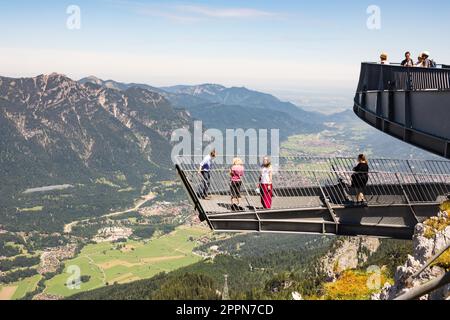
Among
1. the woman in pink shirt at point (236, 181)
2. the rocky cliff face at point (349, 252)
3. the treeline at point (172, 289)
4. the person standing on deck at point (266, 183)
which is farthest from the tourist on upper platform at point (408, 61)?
the rocky cliff face at point (349, 252)

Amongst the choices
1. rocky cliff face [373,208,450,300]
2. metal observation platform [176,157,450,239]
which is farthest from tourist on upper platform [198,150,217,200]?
rocky cliff face [373,208,450,300]

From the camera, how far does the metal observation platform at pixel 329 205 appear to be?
55.8 feet

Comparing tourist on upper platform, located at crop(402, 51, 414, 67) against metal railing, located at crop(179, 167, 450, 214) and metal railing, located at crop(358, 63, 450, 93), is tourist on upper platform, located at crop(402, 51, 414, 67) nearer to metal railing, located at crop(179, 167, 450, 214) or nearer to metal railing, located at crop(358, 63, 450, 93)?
metal railing, located at crop(358, 63, 450, 93)

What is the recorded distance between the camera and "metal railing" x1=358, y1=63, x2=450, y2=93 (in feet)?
51.8

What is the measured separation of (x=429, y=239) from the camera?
50.8 feet

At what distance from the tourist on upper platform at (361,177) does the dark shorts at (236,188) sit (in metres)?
4.12

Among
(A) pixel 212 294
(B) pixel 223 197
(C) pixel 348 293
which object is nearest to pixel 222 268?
(A) pixel 212 294

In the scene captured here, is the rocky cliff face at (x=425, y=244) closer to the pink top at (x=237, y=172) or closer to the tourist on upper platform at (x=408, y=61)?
the pink top at (x=237, y=172)

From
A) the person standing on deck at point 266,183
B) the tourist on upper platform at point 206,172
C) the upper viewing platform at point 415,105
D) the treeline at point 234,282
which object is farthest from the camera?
the treeline at point 234,282

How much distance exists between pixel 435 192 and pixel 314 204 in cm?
461

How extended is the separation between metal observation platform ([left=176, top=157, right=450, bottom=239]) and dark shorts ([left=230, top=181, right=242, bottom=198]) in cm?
21
